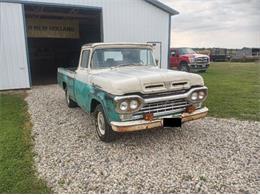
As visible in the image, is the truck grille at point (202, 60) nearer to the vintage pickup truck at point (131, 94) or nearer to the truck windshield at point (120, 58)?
the truck windshield at point (120, 58)

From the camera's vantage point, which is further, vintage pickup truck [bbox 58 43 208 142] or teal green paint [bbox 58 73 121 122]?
teal green paint [bbox 58 73 121 122]

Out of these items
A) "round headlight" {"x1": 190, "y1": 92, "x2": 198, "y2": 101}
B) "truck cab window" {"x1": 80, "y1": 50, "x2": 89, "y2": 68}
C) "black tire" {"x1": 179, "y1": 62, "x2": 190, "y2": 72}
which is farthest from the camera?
"black tire" {"x1": 179, "y1": 62, "x2": 190, "y2": 72}

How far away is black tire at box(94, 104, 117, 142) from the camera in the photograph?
16.0 feet

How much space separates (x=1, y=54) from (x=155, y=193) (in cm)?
1076

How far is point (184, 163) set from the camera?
13.7ft

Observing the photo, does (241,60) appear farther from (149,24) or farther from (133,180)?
(133,180)

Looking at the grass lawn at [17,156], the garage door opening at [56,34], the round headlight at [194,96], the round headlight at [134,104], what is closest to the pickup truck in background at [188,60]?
the garage door opening at [56,34]

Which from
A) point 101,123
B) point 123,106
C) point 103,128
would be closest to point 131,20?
point 101,123

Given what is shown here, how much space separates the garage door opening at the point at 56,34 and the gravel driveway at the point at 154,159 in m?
9.53

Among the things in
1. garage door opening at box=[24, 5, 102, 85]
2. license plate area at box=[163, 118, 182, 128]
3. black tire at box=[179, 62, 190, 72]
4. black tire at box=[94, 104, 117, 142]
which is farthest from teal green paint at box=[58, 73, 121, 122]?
black tire at box=[179, 62, 190, 72]

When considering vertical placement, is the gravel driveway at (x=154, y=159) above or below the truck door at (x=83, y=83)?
below

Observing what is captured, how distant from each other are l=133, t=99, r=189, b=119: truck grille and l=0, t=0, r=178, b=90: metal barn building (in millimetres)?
9407

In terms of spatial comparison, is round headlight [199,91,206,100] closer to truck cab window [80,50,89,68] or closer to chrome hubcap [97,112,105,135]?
chrome hubcap [97,112,105,135]

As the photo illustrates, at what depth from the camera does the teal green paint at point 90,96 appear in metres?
4.40
